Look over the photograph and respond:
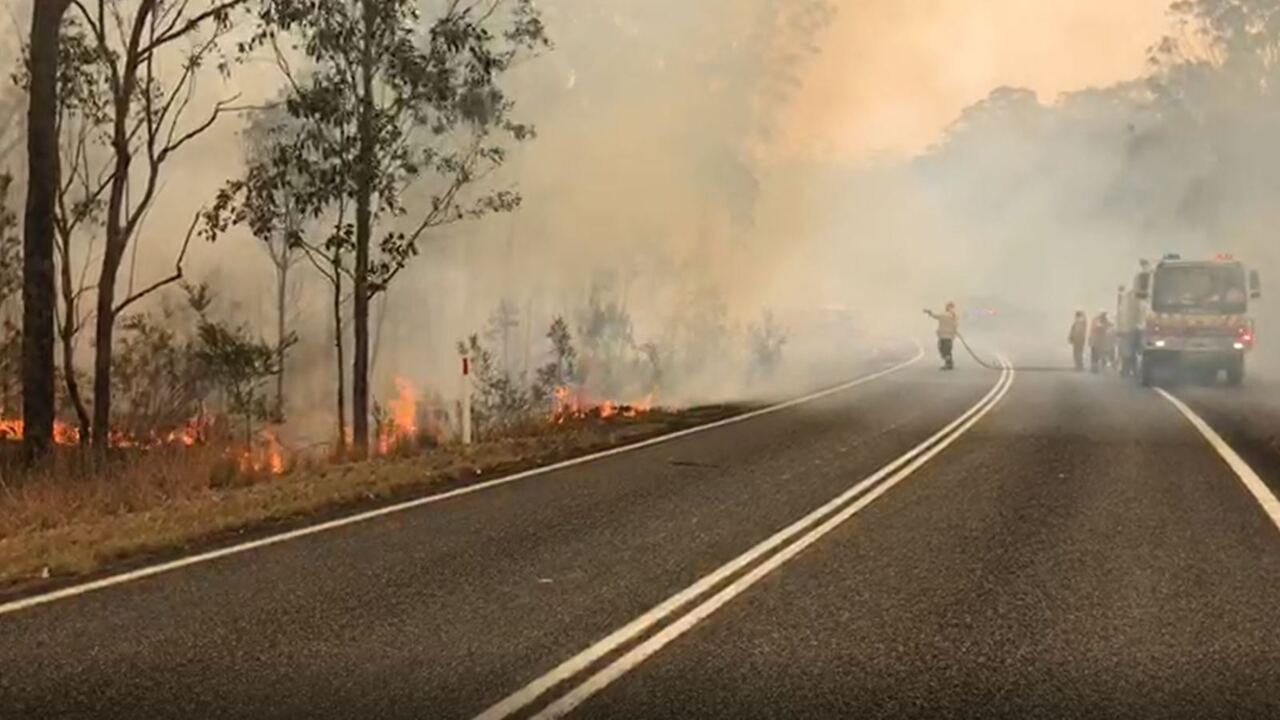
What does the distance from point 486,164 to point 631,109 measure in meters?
8.88

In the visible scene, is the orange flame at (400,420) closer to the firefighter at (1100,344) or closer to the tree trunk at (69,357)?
the tree trunk at (69,357)

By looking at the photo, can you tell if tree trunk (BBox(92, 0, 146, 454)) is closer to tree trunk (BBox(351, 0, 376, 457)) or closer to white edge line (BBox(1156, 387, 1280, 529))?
tree trunk (BBox(351, 0, 376, 457))

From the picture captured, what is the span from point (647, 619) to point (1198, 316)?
24375 mm

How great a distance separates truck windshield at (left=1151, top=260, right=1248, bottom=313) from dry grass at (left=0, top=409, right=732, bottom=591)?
1623cm

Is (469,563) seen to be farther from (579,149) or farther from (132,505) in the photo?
(579,149)

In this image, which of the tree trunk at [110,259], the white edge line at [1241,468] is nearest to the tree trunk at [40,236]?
the tree trunk at [110,259]

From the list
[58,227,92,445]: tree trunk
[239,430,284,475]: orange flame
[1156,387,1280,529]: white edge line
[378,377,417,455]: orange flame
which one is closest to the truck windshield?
[1156,387,1280,529]: white edge line

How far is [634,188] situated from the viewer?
52.5 meters

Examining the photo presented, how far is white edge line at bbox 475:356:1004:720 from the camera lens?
552 cm

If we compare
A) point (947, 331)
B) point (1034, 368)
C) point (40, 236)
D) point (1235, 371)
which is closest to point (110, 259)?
point (40, 236)

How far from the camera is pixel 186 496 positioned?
12109 mm

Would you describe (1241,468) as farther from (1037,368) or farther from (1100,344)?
(1037,368)

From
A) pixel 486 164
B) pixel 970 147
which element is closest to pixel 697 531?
pixel 486 164

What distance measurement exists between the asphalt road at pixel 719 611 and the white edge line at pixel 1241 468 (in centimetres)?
16
